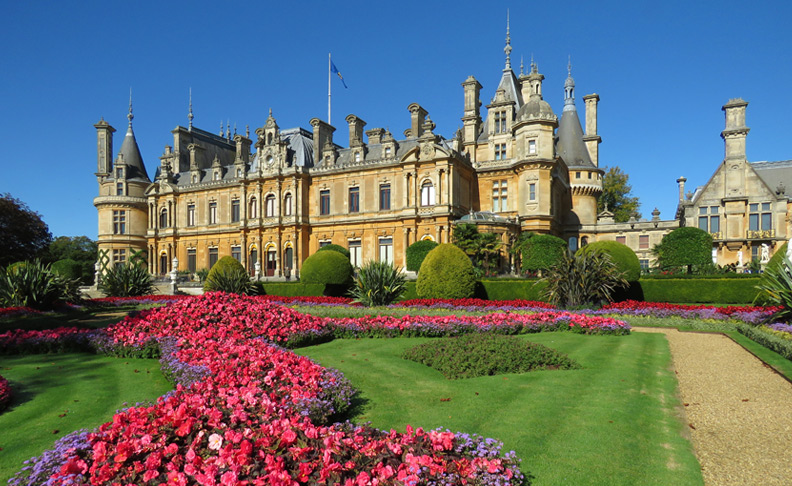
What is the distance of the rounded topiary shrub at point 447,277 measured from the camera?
19891 millimetres

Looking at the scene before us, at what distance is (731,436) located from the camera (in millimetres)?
5613

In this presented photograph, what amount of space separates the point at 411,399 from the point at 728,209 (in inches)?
1480

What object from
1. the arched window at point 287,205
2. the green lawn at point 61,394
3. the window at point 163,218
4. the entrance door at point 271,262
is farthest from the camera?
the window at point 163,218

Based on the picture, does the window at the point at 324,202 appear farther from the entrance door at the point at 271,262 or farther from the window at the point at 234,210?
the window at the point at 234,210

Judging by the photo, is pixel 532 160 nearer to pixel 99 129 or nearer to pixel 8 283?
pixel 8 283

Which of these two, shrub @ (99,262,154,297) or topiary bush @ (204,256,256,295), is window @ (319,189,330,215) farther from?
shrub @ (99,262,154,297)

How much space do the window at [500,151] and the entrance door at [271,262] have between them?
20.1 metres

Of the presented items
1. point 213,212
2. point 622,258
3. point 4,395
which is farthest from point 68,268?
point 622,258

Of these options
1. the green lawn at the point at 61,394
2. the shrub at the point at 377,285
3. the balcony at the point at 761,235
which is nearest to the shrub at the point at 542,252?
the shrub at the point at 377,285

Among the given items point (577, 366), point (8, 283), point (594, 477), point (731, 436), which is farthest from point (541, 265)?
point (8, 283)

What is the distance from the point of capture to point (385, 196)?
36250mm

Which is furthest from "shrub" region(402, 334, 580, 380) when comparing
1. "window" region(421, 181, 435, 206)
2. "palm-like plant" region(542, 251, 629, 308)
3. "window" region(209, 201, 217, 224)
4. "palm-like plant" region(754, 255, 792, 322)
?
"window" region(209, 201, 217, 224)

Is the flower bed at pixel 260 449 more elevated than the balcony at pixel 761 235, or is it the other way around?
the balcony at pixel 761 235

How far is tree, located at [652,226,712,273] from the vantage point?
27.1 meters
